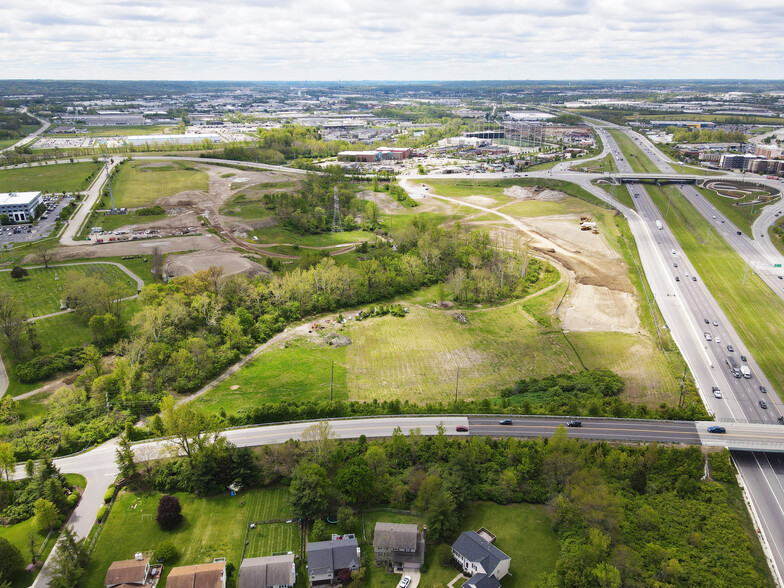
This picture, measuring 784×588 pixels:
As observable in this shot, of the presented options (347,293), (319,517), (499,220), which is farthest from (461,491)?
(499,220)

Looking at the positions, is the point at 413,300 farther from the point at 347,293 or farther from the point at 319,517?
the point at 319,517

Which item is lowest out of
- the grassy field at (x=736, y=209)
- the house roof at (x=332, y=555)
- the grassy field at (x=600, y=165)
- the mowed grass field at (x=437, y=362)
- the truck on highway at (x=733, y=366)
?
the mowed grass field at (x=437, y=362)

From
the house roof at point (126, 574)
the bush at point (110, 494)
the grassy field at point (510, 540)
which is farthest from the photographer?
the bush at point (110, 494)

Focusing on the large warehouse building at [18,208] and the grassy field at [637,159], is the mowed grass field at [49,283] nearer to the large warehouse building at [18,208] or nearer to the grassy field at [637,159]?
the large warehouse building at [18,208]

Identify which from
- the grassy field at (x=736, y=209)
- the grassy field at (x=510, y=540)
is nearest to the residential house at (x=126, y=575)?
the grassy field at (x=510, y=540)

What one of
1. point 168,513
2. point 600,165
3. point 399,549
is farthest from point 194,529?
point 600,165

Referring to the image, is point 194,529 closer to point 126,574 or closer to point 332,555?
point 126,574
